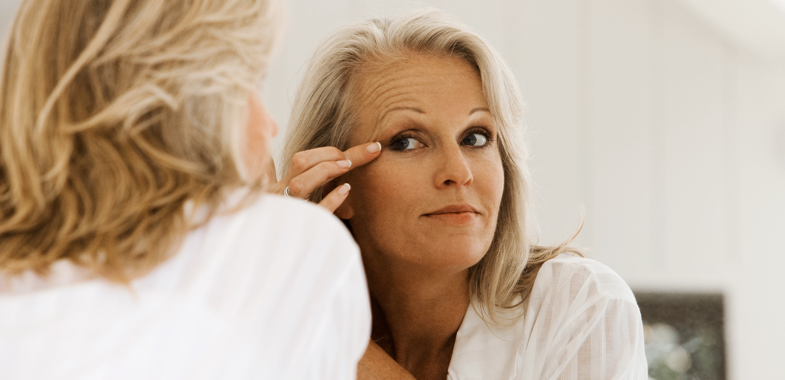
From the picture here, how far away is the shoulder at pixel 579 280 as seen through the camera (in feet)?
3.86

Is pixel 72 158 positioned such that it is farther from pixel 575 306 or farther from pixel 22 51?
pixel 575 306

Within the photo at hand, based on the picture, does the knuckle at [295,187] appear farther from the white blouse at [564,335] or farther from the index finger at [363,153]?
the white blouse at [564,335]

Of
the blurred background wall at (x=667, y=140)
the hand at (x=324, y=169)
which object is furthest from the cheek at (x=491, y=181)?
the blurred background wall at (x=667, y=140)

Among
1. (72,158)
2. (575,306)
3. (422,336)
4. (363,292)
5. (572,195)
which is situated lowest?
(572,195)

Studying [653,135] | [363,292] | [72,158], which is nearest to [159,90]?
[72,158]

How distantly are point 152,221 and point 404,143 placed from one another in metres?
0.74

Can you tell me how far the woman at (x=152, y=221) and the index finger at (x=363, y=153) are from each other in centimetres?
61

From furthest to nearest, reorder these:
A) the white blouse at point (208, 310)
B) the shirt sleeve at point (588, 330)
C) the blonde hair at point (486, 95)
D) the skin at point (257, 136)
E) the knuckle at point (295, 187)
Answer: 1. the blonde hair at point (486, 95)
2. the knuckle at point (295, 187)
3. the shirt sleeve at point (588, 330)
4. the skin at point (257, 136)
5. the white blouse at point (208, 310)

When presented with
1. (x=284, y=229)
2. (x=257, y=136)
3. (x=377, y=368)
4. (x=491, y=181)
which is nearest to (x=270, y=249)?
(x=284, y=229)

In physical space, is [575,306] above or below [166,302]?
below

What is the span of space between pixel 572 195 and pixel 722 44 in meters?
0.91

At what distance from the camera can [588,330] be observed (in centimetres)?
114

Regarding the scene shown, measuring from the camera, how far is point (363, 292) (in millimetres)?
638

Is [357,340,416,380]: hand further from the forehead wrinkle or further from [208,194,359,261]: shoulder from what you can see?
[208,194,359,261]: shoulder
